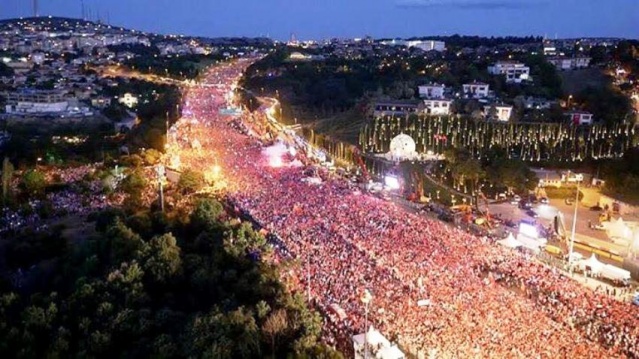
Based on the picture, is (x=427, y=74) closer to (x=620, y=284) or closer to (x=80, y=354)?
(x=620, y=284)

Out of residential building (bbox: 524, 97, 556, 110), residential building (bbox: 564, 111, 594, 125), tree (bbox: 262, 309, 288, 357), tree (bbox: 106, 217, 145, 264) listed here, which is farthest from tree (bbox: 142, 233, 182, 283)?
residential building (bbox: 524, 97, 556, 110)

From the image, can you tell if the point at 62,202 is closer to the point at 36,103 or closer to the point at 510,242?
the point at 510,242

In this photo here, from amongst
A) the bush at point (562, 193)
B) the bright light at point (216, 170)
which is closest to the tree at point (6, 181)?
the bright light at point (216, 170)

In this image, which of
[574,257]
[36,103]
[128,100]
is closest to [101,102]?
[128,100]

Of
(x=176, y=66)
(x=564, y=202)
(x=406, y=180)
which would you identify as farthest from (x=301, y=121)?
(x=176, y=66)

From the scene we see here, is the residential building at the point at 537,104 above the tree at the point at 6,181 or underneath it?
above

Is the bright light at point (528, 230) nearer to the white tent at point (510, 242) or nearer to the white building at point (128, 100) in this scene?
the white tent at point (510, 242)
